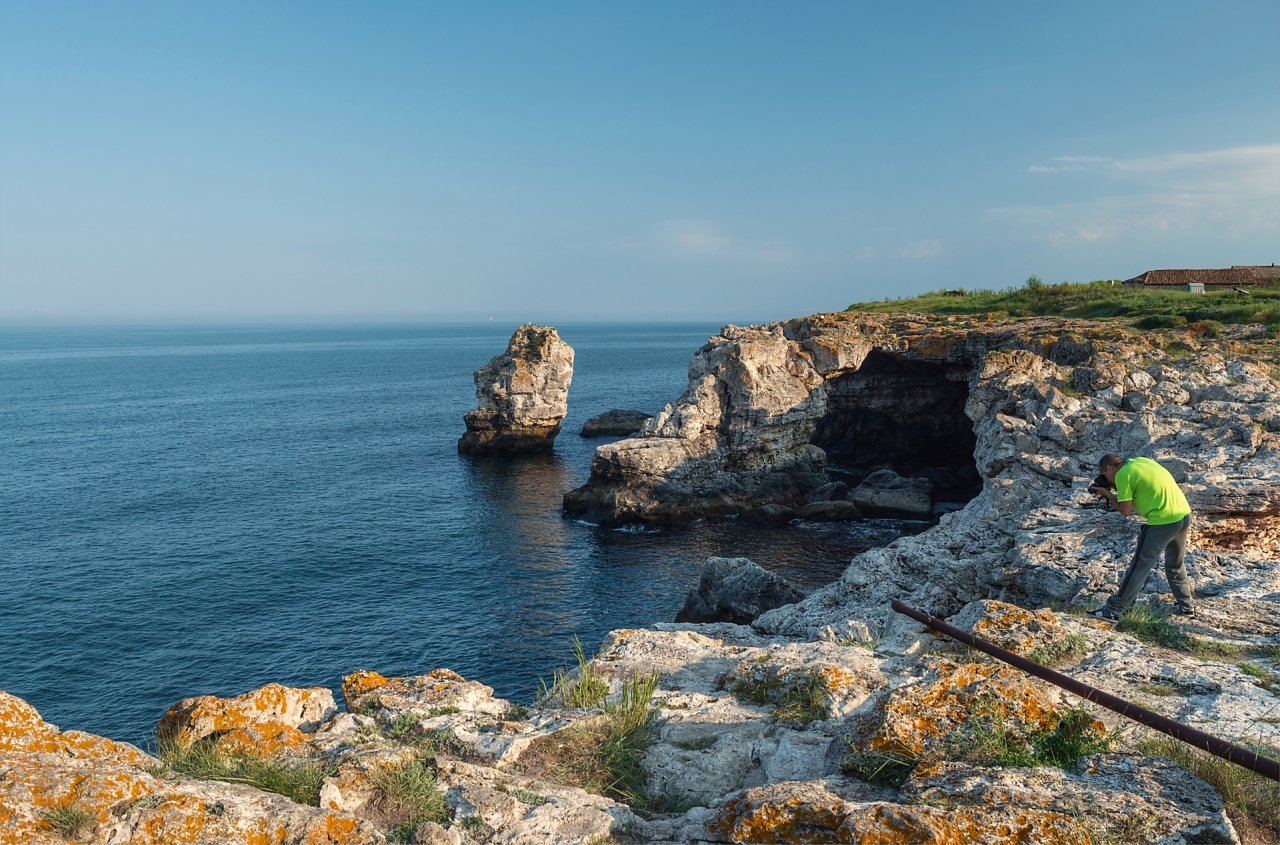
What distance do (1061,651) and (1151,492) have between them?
298 centimetres

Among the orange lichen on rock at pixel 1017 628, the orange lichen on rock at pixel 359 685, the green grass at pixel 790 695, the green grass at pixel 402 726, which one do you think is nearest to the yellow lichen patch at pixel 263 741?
the green grass at pixel 402 726

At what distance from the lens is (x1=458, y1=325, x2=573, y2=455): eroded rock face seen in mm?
62000

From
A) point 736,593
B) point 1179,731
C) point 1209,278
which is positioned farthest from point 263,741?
point 1209,278

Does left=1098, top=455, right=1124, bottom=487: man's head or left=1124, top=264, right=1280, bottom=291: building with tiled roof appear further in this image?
left=1124, top=264, right=1280, bottom=291: building with tiled roof

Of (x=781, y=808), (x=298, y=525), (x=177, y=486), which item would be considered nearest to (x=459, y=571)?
(x=298, y=525)

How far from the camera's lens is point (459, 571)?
3575cm

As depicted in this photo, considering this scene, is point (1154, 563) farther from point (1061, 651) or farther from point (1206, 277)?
point (1206, 277)

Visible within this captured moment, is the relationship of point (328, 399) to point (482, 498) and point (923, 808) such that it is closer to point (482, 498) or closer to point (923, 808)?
point (482, 498)

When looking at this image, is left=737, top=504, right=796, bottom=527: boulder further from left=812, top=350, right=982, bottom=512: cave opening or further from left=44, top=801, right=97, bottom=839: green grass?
left=44, top=801, right=97, bottom=839: green grass

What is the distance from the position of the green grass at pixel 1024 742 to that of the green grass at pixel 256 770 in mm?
5576

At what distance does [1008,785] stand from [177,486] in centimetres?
5542

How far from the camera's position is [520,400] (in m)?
62.0

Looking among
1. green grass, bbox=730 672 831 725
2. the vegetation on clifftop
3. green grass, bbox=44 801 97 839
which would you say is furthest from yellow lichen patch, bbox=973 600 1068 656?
the vegetation on clifftop

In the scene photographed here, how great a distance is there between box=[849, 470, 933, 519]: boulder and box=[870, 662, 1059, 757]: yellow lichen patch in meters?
35.5
